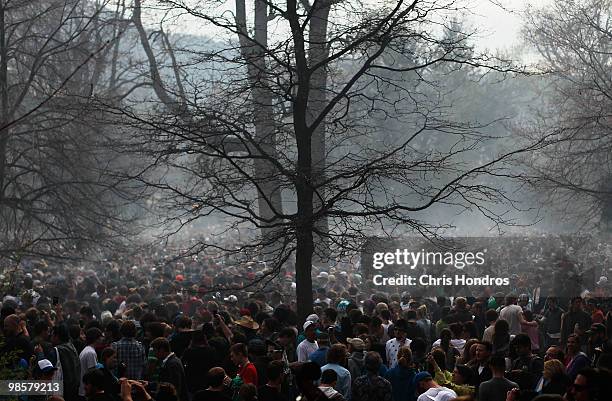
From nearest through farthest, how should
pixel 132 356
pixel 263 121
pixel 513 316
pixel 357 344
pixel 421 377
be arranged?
pixel 421 377, pixel 357 344, pixel 132 356, pixel 263 121, pixel 513 316

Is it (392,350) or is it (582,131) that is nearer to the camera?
(392,350)

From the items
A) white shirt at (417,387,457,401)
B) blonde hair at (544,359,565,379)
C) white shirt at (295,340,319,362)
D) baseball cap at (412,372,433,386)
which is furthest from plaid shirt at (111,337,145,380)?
blonde hair at (544,359,565,379)

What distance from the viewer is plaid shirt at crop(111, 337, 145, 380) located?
11.7 m

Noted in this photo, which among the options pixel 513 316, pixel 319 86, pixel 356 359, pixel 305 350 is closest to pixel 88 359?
pixel 305 350

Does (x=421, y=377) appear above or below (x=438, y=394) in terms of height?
above

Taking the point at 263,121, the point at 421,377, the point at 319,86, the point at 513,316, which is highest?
the point at 319,86

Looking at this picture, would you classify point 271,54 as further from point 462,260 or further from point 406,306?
point 462,260

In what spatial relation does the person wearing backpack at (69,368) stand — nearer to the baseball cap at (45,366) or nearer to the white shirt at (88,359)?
the white shirt at (88,359)

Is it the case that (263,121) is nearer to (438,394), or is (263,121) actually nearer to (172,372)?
(172,372)

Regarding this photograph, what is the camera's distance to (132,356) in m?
11.7

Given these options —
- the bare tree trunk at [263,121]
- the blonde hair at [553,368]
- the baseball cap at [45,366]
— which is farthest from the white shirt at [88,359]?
the blonde hair at [553,368]

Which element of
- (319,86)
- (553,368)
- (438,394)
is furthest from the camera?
(319,86)

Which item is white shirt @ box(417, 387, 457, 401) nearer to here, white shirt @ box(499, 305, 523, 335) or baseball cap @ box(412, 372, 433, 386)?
baseball cap @ box(412, 372, 433, 386)

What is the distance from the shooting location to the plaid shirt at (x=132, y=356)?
38.2 feet
